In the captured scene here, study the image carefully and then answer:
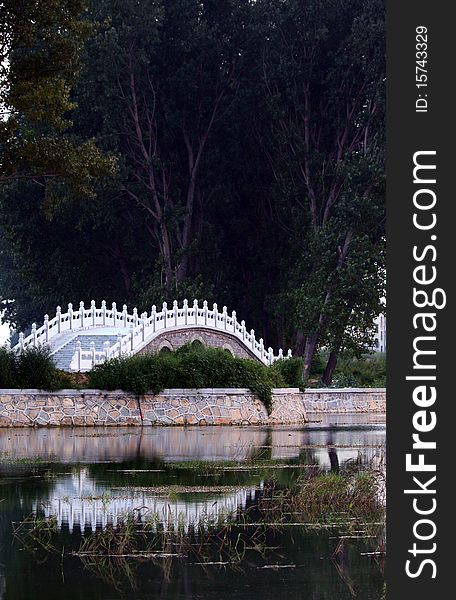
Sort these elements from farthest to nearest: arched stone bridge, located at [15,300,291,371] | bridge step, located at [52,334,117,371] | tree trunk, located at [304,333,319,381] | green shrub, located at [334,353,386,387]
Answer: green shrub, located at [334,353,386,387], tree trunk, located at [304,333,319,381], arched stone bridge, located at [15,300,291,371], bridge step, located at [52,334,117,371]

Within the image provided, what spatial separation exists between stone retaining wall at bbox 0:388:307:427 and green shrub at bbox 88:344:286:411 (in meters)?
0.33

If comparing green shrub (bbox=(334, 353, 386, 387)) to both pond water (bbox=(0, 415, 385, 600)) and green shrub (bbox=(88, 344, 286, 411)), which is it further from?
pond water (bbox=(0, 415, 385, 600))

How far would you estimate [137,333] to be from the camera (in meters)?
48.2

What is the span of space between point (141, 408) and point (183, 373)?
2119 mm

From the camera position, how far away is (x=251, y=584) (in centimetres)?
1145

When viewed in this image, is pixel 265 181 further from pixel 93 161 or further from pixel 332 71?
pixel 93 161

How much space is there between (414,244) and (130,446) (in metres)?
20.2

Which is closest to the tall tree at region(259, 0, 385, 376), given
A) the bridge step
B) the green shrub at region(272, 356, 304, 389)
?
the green shrub at region(272, 356, 304, 389)

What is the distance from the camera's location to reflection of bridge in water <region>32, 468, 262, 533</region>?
15.1m

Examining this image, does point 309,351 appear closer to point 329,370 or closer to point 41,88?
point 329,370

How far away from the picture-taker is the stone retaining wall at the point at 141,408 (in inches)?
1455

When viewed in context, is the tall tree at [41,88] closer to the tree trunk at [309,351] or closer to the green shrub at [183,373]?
the green shrub at [183,373]

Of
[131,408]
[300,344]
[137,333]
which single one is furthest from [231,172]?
[131,408]

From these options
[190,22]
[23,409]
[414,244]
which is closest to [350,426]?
[23,409]
